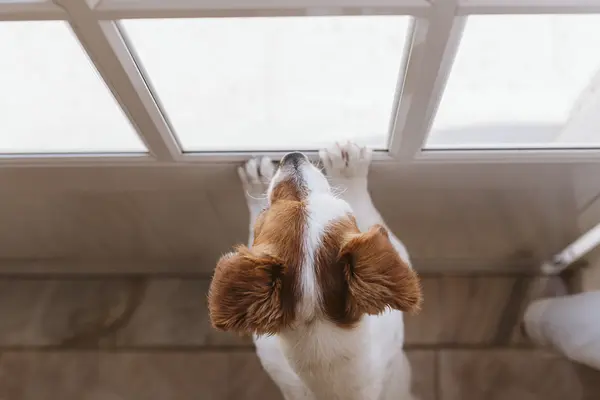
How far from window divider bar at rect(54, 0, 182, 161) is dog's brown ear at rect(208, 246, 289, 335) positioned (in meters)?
0.33

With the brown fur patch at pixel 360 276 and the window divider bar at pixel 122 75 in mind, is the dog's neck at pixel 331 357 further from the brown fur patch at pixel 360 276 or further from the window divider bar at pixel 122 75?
the window divider bar at pixel 122 75

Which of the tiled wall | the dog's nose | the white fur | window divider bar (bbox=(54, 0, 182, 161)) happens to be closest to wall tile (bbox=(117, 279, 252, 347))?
the tiled wall

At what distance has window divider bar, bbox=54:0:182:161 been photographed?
0.86 meters

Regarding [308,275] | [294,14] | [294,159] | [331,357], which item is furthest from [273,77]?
[331,357]

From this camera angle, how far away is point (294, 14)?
2.81ft

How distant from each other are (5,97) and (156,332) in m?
0.90

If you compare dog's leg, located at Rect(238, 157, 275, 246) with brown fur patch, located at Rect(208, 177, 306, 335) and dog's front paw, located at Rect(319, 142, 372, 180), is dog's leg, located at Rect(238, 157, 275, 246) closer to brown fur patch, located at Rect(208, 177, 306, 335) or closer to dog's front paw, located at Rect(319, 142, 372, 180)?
dog's front paw, located at Rect(319, 142, 372, 180)

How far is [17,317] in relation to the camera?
1876 mm

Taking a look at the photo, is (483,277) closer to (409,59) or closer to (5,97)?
(409,59)

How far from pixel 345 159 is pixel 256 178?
19 centimetres

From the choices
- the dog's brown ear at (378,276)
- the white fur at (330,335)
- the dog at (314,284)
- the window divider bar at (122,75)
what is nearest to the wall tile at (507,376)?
the white fur at (330,335)

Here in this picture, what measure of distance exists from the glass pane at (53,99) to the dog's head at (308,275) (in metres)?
0.41

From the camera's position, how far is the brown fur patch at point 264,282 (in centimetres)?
94

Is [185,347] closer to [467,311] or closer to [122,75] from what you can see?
[467,311]
